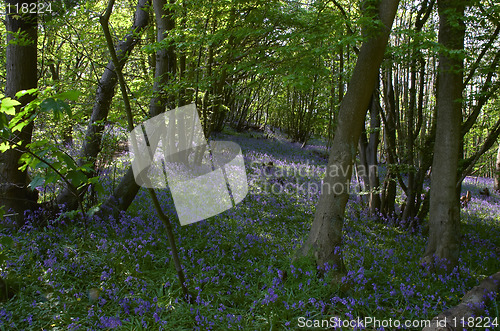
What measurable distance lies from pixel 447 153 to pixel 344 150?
1.88m

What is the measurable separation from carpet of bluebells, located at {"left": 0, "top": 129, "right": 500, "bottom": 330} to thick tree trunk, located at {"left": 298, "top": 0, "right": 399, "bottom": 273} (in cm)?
35

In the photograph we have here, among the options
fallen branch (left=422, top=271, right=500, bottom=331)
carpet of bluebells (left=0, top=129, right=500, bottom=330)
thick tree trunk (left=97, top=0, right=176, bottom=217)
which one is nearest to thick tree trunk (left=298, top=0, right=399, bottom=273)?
carpet of bluebells (left=0, top=129, right=500, bottom=330)

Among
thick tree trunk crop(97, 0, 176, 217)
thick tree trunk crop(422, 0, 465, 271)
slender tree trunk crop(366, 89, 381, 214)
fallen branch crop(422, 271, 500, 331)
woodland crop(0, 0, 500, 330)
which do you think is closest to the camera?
fallen branch crop(422, 271, 500, 331)

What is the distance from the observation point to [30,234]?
468 cm

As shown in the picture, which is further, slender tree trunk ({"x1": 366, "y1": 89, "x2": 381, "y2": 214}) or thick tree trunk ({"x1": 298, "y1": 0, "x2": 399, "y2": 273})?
slender tree trunk ({"x1": 366, "y1": 89, "x2": 381, "y2": 214})

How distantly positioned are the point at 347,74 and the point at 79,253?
22.8 ft

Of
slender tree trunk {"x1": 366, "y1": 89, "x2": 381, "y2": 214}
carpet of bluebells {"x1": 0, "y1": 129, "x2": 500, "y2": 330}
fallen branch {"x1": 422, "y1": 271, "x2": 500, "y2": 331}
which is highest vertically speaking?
slender tree trunk {"x1": 366, "y1": 89, "x2": 381, "y2": 214}

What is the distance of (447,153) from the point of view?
5.10 m

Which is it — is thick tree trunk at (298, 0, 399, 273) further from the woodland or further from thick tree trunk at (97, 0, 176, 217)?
thick tree trunk at (97, 0, 176, 217)

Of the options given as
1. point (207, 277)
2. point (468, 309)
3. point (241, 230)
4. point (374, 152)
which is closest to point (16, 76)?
point (207, 277)

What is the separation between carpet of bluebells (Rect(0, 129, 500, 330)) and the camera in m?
3.40

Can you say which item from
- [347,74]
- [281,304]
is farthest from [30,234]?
[347,74]

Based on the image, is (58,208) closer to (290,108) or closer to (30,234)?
(30,234)

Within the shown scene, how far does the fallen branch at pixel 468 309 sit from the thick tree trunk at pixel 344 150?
1.35 m
